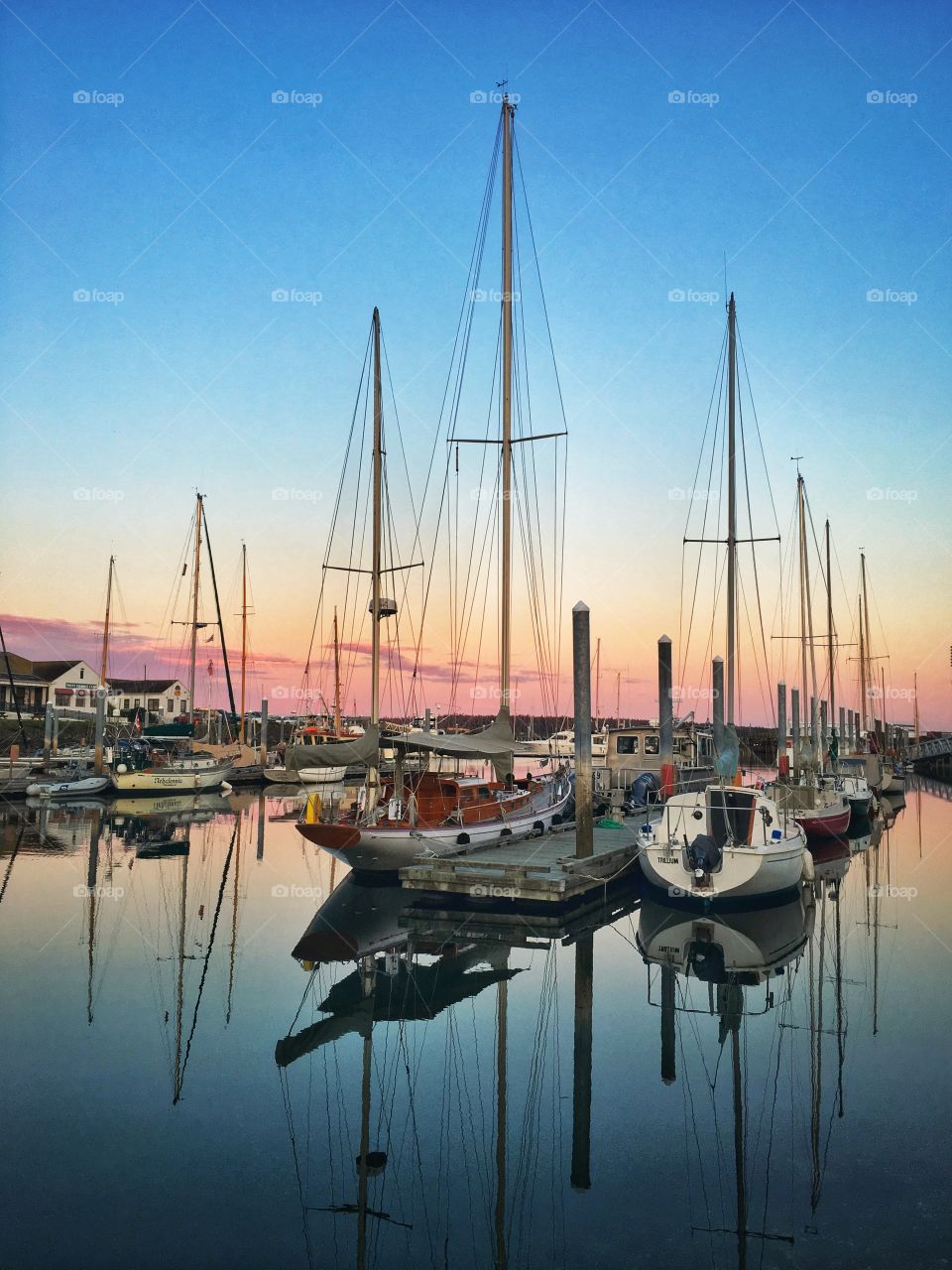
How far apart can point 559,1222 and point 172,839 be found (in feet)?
92.2

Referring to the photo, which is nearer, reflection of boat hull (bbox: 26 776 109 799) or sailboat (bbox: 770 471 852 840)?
sailboat (bbox: 770 471 852 840)

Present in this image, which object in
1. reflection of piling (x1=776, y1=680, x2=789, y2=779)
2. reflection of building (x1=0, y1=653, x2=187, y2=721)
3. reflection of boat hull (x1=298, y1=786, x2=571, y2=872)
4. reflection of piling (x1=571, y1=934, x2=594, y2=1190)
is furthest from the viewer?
reflection of building (x1=0, y1=653, x2=187, y2=721)

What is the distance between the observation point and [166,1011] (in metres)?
13.2

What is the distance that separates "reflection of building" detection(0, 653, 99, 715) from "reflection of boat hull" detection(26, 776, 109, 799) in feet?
134

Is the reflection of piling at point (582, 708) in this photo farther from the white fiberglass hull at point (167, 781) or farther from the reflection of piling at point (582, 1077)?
the white fiberglass hull at point (167, 781)

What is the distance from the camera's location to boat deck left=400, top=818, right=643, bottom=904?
18719 millimetres

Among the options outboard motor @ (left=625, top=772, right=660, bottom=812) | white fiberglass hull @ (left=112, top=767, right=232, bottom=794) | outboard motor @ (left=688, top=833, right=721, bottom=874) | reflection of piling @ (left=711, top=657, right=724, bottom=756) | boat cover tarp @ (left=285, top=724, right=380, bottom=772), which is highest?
reflection of piling @ (left=711, top=657, right=724, bottom=756)

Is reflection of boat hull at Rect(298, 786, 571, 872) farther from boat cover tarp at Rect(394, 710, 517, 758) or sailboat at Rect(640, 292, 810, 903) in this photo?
sailboat at Rect(640, 292, 810, 903)

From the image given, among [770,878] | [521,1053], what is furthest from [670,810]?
[521,1053]

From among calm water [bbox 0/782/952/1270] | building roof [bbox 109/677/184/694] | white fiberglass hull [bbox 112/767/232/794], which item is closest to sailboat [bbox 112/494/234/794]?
white fiberglass hull [bbox 112/767/232/794]

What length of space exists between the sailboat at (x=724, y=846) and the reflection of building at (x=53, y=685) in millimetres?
78312

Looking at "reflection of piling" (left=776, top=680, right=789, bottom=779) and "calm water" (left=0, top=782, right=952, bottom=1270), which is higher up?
"reflection of piling" (left=776, top=680, right=789, bottom=779)

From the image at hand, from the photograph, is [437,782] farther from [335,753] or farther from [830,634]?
[830,634]

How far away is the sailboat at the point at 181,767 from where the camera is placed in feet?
166
